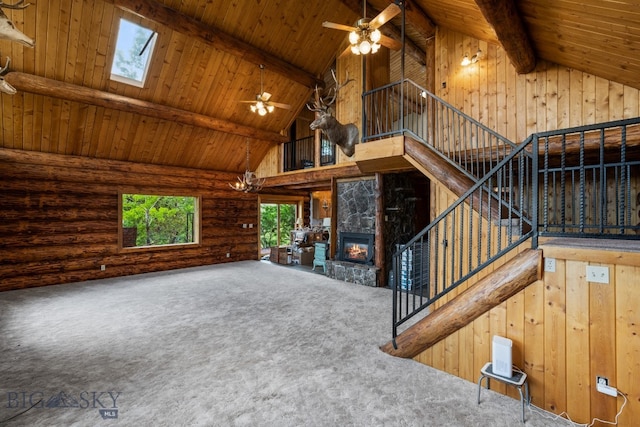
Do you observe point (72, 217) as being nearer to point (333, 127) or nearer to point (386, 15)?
point (333, 127)

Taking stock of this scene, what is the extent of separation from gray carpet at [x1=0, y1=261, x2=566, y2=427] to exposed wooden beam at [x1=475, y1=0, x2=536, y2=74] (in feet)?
11.5

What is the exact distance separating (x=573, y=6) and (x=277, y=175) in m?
7.41

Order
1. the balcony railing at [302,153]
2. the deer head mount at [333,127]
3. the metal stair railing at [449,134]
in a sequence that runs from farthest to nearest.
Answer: the balcony railing at [302,153] → the deer head mount at [333,127] → the metal stair railing at [449,134]

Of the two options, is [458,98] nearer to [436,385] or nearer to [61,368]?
[436,385]

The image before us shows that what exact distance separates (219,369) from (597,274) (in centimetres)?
343

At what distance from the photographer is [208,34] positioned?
5770 mm

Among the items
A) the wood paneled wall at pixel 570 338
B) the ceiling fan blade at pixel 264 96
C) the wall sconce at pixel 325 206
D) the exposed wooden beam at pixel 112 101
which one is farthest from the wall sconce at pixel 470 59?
the wall sconce at pixel 325 206

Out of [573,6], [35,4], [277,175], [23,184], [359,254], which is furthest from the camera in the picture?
[277,175]

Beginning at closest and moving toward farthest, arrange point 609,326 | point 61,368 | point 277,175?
point 609,326 < point 61,368 < point 277,175

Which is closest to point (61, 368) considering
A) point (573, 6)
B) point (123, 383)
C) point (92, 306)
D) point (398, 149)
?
point (123, 383)

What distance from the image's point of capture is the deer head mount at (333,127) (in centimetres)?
561

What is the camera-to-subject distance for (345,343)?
360cm

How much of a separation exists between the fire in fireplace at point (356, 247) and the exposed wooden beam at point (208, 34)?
426 centimetres

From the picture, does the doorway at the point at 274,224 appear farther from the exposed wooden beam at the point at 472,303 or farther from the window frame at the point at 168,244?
the exposed wooden beam at the point at 472,303
